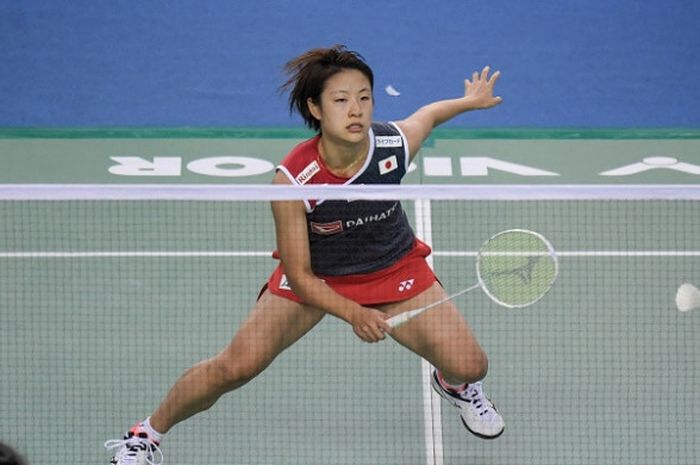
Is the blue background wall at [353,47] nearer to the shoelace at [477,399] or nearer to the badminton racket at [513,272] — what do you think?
the shoelace at [477,399]

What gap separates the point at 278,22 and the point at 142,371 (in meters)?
4.84

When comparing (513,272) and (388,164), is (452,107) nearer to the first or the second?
(388,164)

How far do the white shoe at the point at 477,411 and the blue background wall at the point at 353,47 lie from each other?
4.17m

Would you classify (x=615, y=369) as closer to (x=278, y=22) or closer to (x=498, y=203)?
(x=498, y=203)

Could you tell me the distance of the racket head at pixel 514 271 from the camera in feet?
18.6

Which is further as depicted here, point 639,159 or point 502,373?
point 639,159

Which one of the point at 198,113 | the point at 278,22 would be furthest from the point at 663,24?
the point at 198,113

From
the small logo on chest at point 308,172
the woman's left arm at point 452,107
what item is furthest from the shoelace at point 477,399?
the small logo on chest at point 308,172

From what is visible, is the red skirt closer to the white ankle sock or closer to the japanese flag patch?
the japanese flag patch

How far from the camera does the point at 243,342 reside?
561 centimetres

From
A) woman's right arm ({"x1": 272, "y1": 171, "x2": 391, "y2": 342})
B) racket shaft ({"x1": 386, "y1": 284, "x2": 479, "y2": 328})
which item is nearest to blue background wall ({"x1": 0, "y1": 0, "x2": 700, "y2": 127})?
A: racket shaft ({"x1": 386, "y1": 284, "x2": 479, "y2": 328})

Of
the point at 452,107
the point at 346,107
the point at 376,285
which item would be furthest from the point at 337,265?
the point at 452,107

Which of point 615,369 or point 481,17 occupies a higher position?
point 481,17

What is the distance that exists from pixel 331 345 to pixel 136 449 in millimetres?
1722
